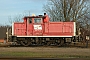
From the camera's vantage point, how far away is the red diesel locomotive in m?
26.2

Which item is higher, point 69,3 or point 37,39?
point 69,3

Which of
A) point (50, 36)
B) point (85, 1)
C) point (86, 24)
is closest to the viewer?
point (50, 36)

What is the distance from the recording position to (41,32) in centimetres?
2658

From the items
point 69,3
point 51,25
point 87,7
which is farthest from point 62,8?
point 51,25

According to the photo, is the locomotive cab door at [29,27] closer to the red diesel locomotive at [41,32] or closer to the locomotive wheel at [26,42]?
the red diesel locomotive at [41,32]

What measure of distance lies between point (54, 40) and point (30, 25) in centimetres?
348

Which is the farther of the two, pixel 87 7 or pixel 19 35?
pixel 87 7

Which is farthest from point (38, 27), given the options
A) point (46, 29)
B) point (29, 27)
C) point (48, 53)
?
point (48, 53)

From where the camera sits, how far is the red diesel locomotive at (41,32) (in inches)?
1031

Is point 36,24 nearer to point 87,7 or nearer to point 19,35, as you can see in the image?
point 19,35

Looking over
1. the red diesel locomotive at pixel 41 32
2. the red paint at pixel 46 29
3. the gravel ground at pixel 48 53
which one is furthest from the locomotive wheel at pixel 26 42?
the gravel ground at pixel 48 53

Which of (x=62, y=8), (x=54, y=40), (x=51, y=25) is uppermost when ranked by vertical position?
(x=62, y=8)

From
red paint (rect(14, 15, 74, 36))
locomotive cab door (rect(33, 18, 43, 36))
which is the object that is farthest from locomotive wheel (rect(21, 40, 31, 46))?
locomotive cab door (rect(33, 18, 43, 36))

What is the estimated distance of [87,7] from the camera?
44375 mm
